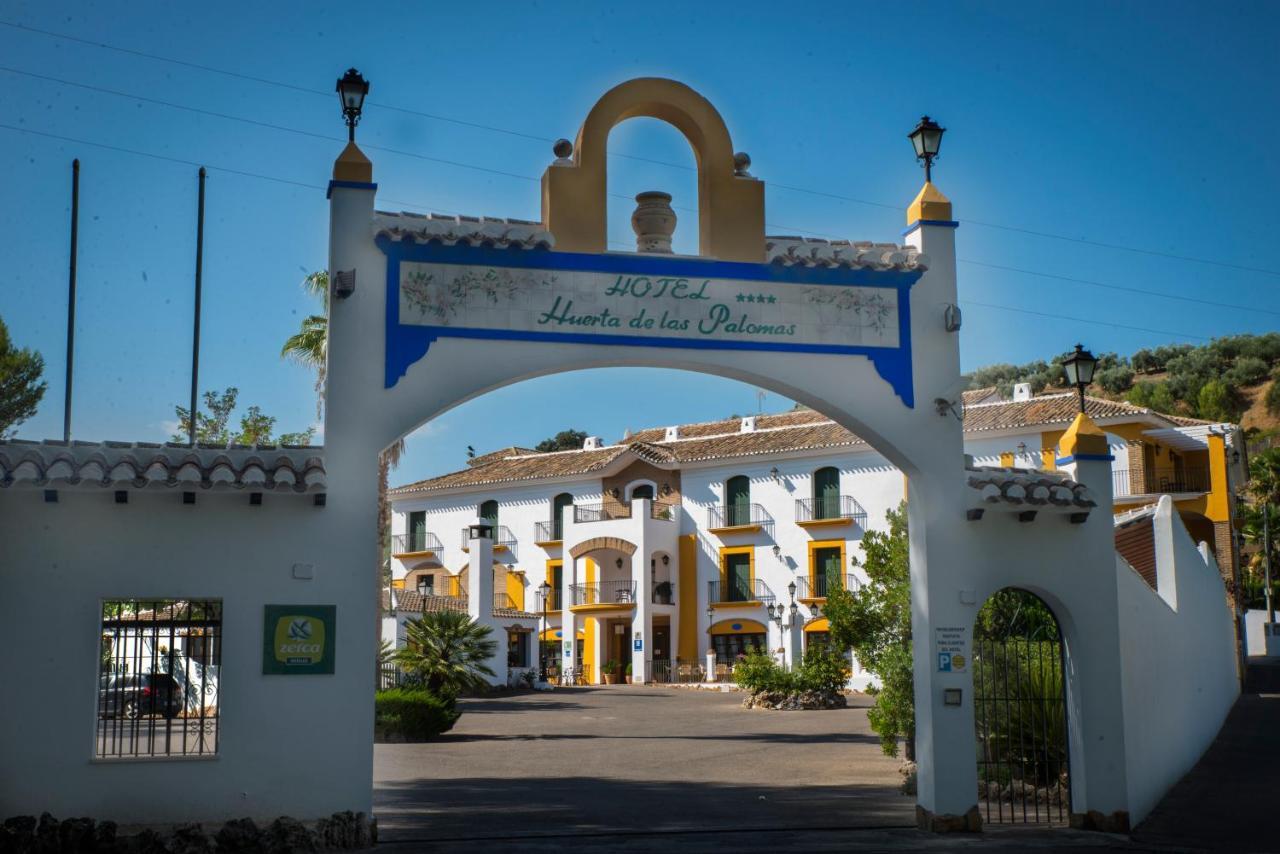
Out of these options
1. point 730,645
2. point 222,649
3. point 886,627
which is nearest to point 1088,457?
point 886,627

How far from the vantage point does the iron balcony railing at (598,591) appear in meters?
44.0

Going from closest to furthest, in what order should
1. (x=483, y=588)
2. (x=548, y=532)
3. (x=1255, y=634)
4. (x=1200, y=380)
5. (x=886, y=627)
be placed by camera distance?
(x=886, y=627) → (x=483, y=588) → (x=1255, y=634) → (x=548, y=532) → (x=1200, y=380)

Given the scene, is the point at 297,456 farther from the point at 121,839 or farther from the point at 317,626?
the point at 121,839

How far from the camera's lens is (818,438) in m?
41.3

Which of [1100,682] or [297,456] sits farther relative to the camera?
[1100,682]

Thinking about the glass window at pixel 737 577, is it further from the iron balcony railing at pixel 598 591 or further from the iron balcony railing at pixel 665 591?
the iron balcony railing at pixel 598 591

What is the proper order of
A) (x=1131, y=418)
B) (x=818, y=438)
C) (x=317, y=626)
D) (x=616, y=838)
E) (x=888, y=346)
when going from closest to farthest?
(x=317, y=626), (x=616, y=838), (x=888, y=346), (x=1131, y=418), (x=818, y=438)

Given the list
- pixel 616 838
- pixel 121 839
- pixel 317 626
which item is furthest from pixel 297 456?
pixel 616 838

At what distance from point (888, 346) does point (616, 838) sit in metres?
5.03

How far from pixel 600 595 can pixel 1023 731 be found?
31741 millimetres

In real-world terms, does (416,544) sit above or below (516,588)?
above

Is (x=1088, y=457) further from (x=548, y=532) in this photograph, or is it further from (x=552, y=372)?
(x=548, y=532)

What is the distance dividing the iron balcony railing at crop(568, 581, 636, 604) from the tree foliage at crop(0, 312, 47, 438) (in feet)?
68.6

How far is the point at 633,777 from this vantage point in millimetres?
15688
